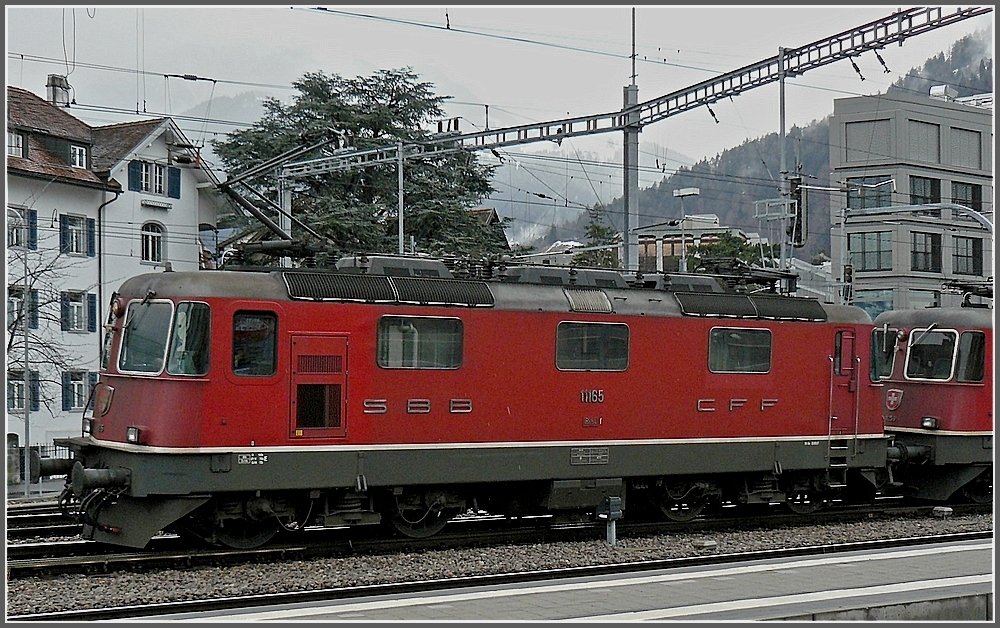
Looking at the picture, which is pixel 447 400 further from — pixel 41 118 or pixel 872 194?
pixel 872 194

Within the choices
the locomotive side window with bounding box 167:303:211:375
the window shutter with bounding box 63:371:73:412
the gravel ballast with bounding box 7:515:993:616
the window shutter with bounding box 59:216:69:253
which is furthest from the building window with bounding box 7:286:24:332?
the gravel ballast with bounding box 7:515:993:616

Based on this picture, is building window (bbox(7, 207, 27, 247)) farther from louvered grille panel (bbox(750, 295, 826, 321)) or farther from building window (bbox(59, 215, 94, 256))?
louvered grille panel (bbox(750, 295, 826, 321))

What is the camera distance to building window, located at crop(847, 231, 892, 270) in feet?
183

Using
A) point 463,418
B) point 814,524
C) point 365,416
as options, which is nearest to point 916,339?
point 814,524

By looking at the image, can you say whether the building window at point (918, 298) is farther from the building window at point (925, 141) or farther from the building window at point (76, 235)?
the building window at point (76, 235)

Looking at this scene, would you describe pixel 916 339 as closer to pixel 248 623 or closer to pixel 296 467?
pixel 296 467

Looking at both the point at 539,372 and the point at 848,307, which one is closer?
the point at 539,372

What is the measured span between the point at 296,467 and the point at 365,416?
112 cm

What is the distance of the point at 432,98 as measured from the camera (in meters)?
45.2

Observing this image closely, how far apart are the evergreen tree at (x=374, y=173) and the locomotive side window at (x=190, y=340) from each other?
25126 mm

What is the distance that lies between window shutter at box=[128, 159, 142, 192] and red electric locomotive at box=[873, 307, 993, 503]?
98.9ft

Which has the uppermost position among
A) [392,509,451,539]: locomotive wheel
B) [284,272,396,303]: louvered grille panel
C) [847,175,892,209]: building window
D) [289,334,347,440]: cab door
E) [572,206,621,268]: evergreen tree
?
[847,175,892,209]: building window

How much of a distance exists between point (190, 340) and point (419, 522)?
4.07 meters

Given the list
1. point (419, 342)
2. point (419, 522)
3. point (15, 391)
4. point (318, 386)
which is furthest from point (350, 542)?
point (15, 391)
